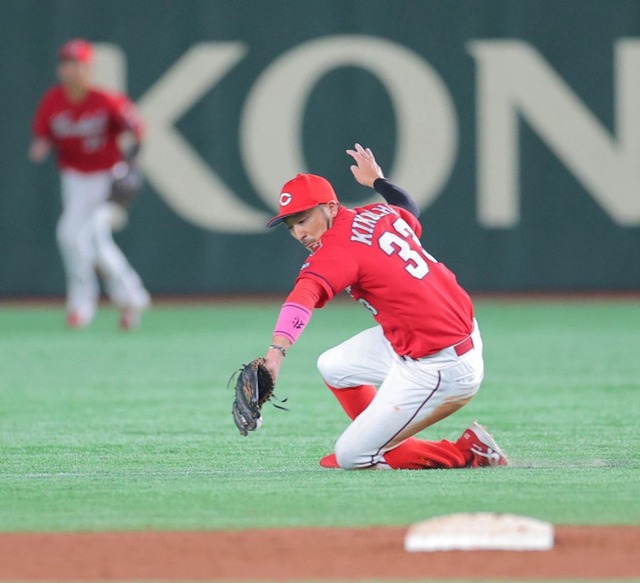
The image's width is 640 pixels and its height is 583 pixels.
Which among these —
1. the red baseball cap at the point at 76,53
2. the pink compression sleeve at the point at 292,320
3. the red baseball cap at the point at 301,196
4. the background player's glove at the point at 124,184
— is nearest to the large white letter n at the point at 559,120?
the background player's glove at the point at 124,184

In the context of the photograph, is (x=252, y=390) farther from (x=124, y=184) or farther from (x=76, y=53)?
(x=76, y=53)

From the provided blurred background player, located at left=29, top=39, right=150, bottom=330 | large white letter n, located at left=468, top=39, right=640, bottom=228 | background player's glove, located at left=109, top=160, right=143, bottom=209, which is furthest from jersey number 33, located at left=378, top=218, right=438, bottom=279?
large white letter n, located at left=468, top=39, right=640, bottom=228

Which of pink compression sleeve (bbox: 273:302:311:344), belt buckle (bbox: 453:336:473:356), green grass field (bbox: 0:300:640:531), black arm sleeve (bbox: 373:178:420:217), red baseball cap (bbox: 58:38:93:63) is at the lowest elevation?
green grass field (bbox: 0:300:640:531)

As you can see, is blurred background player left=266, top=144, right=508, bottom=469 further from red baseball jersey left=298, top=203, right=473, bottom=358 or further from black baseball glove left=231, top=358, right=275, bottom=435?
black baseball glove left=231, top=358, right=275, bottom=435

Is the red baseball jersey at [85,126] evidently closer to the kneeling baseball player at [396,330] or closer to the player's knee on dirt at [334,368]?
the player's knee on dirt at [334,368]

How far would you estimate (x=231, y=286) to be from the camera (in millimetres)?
15977

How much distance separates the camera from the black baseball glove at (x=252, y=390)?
18.7 feet

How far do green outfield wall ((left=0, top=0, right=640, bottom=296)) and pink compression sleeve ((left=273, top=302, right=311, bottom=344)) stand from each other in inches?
387

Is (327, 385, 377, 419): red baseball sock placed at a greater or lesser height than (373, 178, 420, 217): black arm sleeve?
lesser

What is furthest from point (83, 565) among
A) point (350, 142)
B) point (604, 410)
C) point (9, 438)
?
point (350, 142)

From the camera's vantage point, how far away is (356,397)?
6.54 metres

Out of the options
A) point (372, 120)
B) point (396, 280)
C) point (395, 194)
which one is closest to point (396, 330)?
point (396, 280)

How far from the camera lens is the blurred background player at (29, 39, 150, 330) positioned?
13.1 m

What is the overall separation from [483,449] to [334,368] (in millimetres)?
736
